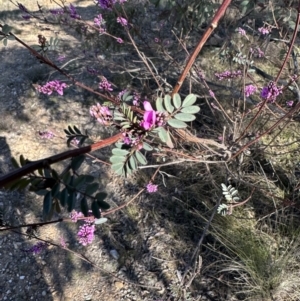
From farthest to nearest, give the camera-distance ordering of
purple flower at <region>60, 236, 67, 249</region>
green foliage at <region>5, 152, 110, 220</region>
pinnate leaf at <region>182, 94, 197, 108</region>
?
purple flower at <region>60, 236, 67, 249</region>, pinnate leaf at <region>182, 94, 197, 108</region>, green foliage at <region>5, 152, 110, 220</region>

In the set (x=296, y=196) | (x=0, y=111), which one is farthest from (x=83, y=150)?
(x=0, y=111)

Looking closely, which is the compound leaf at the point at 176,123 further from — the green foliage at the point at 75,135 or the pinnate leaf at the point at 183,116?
the green foliage at the point at 75,135

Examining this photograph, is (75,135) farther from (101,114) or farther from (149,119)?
(149,119)

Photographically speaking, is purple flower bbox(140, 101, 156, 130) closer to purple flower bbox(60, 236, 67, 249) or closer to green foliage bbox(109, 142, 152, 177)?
green foliage bbox(109, 142, 152, 177)

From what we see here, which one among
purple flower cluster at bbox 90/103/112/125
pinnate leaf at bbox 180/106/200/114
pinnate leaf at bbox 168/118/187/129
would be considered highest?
pinnate leaf at bbox 180/106/200/114

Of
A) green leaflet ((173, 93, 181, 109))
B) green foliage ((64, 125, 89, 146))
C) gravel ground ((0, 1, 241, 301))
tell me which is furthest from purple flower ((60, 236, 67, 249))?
green leaflet ((173, 93, 181, 109))

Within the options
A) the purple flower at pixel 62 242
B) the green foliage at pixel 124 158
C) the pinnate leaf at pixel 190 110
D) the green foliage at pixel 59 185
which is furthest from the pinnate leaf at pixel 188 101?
the purple flower at pixel 62 242

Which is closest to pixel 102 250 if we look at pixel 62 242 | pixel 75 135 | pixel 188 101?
pixel 62 242

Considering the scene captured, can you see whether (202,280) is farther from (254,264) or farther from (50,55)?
(50,55)

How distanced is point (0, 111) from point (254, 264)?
89.9 inches

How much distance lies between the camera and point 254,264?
194 cm

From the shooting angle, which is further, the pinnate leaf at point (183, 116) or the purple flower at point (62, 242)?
the purple flower at point (62, 242)

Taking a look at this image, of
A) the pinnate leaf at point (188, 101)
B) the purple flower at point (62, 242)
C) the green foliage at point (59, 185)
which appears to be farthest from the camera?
the purple flower at point (62, 242)

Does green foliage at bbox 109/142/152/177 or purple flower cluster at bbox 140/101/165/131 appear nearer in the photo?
purple flower cluster at bbox 140/101/165/131
